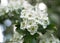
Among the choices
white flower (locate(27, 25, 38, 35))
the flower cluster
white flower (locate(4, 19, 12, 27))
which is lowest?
white flower (locate(4, 19, 12, 27))

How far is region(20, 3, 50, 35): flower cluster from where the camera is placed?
88 cm

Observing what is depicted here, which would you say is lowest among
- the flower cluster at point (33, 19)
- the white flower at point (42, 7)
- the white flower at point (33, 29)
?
the white flower at point (33, 29)

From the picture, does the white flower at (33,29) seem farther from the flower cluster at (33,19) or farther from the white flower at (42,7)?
the white flower at (42,7)

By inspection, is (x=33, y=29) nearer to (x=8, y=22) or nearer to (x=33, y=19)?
(x=33, y=19)

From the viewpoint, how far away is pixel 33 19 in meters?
0.88

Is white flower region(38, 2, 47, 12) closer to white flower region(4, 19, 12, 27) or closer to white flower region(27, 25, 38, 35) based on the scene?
white flower region(27, 25, 38, 35)

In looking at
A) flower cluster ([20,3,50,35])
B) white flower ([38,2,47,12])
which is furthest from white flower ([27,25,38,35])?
white flower ([38,2,47,12])

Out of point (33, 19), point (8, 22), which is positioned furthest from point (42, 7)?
point (8, 22)

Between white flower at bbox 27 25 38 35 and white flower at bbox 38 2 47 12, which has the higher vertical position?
white flower at bbox 38 2 47 12

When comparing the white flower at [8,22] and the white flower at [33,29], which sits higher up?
the white flower at [33,29]

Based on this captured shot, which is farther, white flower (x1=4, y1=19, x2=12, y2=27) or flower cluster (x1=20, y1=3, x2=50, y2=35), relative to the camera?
white flower (x1=4, y1=19, x2=12, y2=27)

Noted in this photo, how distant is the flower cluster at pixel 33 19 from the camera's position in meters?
0.88

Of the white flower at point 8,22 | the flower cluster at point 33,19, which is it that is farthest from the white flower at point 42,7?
the white flower at point 8,22

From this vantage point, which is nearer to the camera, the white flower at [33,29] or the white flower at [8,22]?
the white flower at [33,29]
